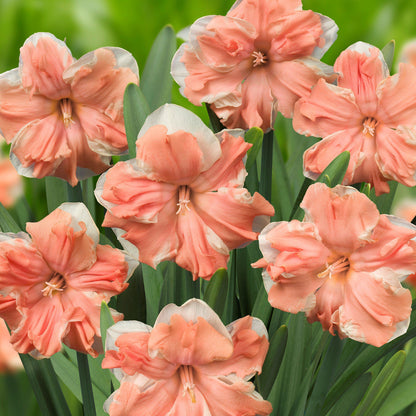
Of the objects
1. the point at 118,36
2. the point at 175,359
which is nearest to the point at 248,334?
the point at 175,359

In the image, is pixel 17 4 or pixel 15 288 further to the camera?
pixel 17 4

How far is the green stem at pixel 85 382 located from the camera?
0.62 m

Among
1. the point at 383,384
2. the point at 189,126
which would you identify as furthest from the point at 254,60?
the point at 383,384

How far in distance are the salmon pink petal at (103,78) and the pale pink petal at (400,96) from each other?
22cm

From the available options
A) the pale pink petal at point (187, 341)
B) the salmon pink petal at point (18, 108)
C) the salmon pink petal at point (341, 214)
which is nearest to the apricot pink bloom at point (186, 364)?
the pale pink petal at point (187, 341)

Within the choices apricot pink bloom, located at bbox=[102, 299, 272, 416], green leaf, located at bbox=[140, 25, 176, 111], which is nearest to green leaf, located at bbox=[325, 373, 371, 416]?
apricot pink bloom, located at bbox=[102, 299, 272, 416]

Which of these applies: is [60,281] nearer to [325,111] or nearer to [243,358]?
[243,358]

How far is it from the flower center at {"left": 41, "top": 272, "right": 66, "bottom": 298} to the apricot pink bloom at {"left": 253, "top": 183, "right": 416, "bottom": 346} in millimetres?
175

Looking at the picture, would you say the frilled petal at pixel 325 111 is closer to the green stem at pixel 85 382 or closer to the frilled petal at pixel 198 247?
the frilled petal at pixel 198 247

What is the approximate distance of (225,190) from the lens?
530mm

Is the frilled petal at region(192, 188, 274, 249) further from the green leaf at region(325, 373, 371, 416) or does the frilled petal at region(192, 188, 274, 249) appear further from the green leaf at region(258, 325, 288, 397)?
the green leaf at region(325, 373, 371, 416)

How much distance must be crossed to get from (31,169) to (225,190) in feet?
0.61

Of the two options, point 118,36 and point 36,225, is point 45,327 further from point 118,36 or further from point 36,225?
point 118,36

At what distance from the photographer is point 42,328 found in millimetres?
551
